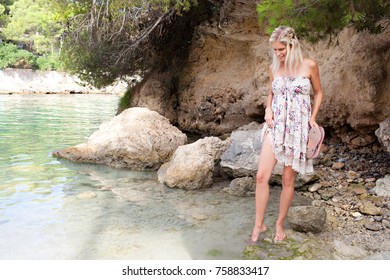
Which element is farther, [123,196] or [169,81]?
[169,81]

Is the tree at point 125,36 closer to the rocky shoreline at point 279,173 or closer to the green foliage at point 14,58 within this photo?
the rocky shoreline at point 279,173

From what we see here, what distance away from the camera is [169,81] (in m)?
13.8

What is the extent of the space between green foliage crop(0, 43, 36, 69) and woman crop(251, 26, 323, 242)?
1504 inches

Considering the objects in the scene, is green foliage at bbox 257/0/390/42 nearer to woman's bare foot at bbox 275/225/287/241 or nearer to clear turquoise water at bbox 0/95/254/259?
woman's bare foot at bbox 275/225/287/241

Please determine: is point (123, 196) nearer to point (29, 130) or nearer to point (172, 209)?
point (172, 209)

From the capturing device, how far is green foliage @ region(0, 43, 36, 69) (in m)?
37.6

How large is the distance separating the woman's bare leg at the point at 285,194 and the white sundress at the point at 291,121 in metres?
0.11

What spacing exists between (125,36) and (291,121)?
31.1 ft

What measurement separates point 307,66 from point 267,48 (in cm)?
730

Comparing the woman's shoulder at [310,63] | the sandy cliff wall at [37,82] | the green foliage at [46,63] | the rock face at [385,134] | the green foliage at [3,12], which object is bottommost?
the sandy cliff wall at [37,82]

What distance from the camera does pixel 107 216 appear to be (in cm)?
520

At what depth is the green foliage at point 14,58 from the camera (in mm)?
37562

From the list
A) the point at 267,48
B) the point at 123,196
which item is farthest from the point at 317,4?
the point at 267,48

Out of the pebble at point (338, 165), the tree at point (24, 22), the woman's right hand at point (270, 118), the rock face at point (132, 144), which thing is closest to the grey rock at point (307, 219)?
the woman's right hand at point (270, 118)
